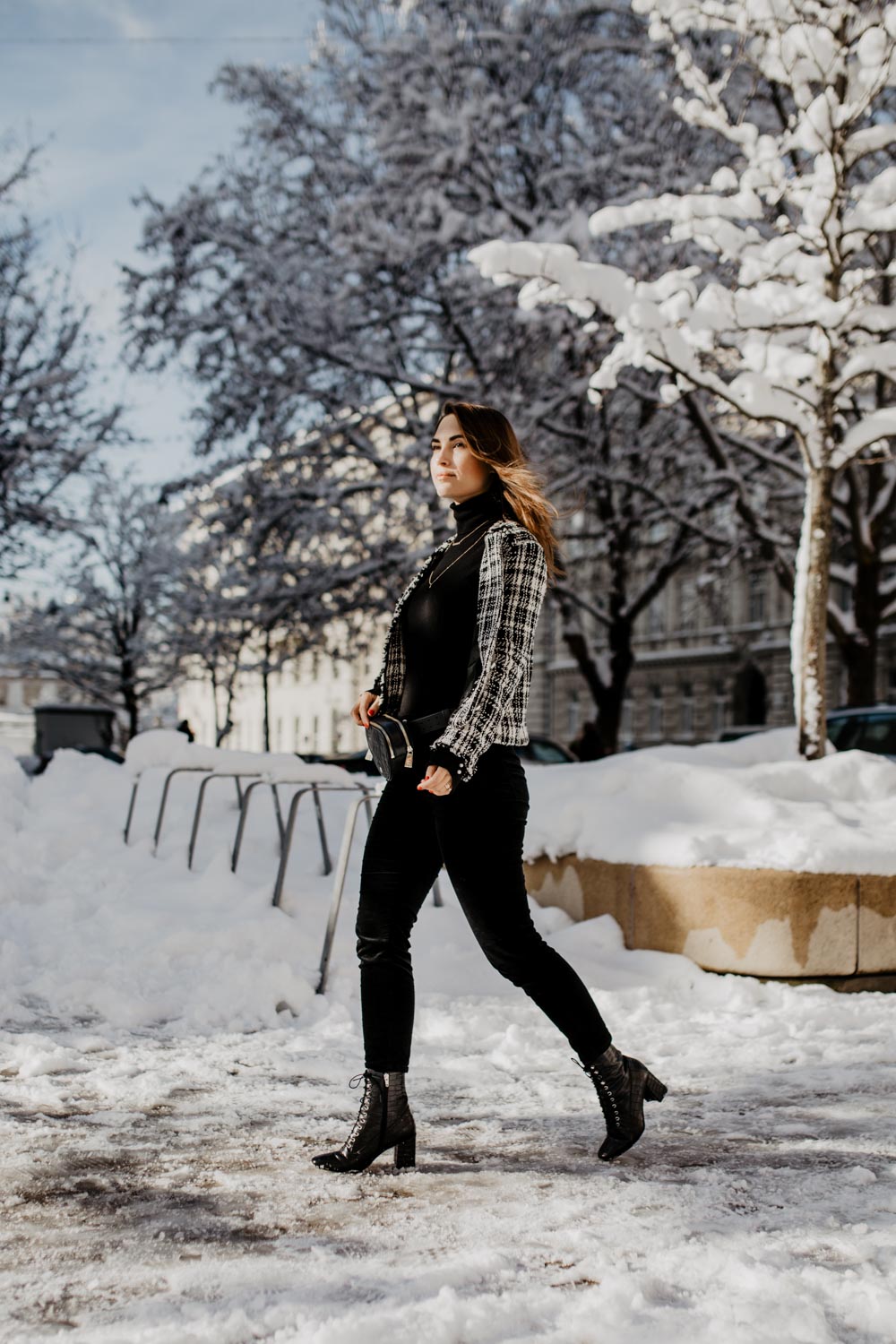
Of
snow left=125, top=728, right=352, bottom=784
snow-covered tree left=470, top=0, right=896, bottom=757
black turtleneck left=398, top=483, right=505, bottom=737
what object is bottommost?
snow left=125, top=728, right=352, bottom=784

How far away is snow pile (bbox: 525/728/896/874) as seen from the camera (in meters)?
6.50

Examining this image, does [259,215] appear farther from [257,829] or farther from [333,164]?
[257,829]

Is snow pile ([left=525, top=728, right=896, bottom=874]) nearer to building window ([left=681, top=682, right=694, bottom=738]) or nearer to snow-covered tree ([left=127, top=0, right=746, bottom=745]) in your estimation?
snow-covered tree ([left=127, top=0, right=746, bottom=745])

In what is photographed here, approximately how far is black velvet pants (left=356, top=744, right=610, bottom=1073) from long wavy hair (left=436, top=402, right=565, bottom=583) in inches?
26.5

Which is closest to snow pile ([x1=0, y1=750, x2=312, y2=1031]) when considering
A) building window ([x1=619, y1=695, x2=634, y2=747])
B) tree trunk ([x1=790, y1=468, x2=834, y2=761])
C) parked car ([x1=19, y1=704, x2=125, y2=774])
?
tree trunk ([x1=790, y1=468, x2=834, y2=761])

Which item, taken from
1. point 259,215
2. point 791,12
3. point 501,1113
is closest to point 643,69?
point 259,215

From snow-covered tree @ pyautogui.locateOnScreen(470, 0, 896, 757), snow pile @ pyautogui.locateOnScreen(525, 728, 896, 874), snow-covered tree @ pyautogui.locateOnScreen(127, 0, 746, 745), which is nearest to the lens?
snow pile @ pyautogui.locateOnScreen(525, 728, 896, 874)

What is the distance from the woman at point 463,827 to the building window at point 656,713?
50966 mm

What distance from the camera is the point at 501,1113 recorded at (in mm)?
4238

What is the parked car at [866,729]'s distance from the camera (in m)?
14.9

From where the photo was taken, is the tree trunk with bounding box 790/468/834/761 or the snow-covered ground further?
the tree trunk with bounding box 790/468/834/761

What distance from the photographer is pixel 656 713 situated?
179 feet

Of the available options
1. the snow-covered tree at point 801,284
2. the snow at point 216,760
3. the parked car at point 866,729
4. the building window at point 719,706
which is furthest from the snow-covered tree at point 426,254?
the building window at point 719,706

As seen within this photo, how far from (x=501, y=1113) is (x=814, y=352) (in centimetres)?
647
